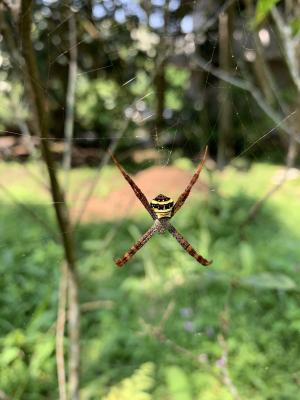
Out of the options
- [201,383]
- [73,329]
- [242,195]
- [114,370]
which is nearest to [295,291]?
[201,383]

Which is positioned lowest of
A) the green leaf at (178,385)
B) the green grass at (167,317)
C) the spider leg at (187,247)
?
the green grass at (167,317)

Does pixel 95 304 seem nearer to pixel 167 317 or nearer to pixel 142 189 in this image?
pixel 142 189

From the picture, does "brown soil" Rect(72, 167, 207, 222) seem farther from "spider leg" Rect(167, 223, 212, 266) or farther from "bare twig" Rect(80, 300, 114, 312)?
"spider leg" Rect(167, 223, 212, 266)

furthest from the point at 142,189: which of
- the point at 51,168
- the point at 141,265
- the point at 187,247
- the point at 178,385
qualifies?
the point at 141,265

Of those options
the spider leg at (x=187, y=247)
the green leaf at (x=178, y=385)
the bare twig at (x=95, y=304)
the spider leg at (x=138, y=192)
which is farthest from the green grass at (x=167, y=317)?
the spider leg at (x=138, y=192)

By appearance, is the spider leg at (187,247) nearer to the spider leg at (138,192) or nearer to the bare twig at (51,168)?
the spider leg at (138,192)
